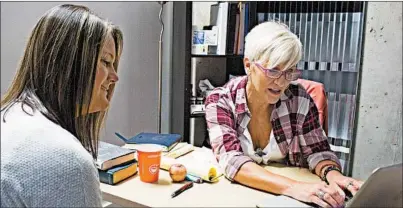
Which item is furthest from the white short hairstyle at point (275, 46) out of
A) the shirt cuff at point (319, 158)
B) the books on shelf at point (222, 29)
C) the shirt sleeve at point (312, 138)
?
the books on shelf at point (222, 29)

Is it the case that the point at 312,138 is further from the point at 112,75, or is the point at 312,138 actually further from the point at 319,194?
the point at 112,75

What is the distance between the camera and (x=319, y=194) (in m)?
1.15

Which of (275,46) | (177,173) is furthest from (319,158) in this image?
(177,173)

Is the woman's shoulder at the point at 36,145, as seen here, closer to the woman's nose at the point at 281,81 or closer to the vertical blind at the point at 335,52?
the woman's nose at the point at 281,81

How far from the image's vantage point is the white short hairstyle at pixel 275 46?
1461 mm

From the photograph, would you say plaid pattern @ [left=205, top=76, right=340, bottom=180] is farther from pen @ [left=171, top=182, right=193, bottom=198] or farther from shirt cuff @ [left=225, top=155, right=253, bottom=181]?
pen @ [left=171, top=182, right=193, bottom=198]

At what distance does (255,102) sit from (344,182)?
0.50 m

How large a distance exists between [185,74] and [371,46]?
1111 millimetres

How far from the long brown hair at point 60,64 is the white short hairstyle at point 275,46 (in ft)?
2.63

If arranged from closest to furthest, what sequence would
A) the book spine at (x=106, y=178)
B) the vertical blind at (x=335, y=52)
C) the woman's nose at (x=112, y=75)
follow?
the woman's nose at (x=112, y=75) → the book spine at (x=106, y=178) → the vertical blind at (x=335, y=52)

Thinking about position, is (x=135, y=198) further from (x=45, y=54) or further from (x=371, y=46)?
(x=371, y=46)

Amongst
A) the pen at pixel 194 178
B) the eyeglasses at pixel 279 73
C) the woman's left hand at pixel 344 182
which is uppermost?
the eyeglasses at pixel 279 73

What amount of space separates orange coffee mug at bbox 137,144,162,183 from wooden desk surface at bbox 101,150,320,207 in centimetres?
2

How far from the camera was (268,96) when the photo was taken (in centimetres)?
154
